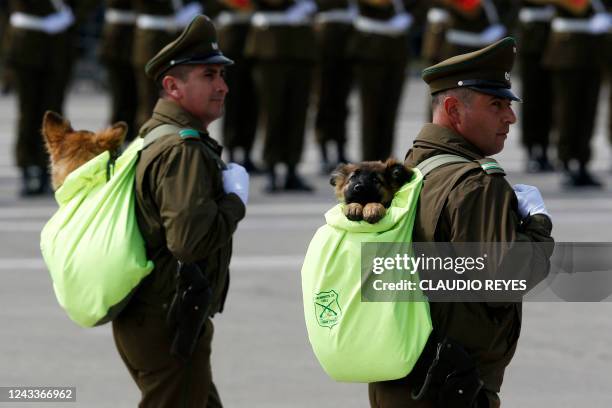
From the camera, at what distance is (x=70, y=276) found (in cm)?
458

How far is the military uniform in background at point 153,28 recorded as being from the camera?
12.5 m

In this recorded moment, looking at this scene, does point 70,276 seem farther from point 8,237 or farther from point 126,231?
point 8,237

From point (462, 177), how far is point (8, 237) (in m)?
6.98

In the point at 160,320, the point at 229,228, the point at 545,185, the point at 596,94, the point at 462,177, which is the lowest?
the point at 545,185

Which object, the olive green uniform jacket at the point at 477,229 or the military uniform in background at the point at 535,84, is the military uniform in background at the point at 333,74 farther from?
the olive green uniform jacket at the point at 477,229

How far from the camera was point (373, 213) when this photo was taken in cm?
376

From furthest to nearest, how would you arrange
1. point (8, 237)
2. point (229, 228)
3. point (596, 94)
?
point (596, 94) < point (8, 237) < point (229, 228)

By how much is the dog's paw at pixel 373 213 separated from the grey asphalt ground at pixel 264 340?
2.68 m

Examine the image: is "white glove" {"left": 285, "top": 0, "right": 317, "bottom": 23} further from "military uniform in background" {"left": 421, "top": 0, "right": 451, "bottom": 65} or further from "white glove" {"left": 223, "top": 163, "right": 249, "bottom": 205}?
"white glove" {"left": 223, "top": 163, "right": 249, "bottom": 205}

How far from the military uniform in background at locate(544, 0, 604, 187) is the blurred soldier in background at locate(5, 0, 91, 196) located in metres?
4.05

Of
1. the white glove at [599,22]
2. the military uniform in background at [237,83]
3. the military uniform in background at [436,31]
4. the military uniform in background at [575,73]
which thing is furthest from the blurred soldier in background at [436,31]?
the military uniform in background at [237,83]

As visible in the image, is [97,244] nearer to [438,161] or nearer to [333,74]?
[438,161]

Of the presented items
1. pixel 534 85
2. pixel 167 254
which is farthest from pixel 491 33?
pixel 167 254

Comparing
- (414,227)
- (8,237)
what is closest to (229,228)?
(414,227)
